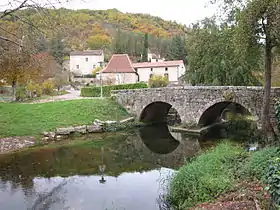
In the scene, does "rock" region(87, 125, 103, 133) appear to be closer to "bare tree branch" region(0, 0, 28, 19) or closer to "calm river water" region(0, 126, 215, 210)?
"calm river water" region(0, 126, 215, 210)

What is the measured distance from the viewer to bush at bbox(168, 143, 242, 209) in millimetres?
9188

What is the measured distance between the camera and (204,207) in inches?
312

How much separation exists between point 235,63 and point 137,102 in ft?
28.4

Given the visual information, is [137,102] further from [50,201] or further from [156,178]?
[50,201]

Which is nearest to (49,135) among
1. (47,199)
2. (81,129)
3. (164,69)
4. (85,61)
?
(81,129)

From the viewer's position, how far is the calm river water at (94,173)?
1096 cm

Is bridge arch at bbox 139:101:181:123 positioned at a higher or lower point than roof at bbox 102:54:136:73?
lower

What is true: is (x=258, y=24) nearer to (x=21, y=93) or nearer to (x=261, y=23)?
(x=261, y=23)

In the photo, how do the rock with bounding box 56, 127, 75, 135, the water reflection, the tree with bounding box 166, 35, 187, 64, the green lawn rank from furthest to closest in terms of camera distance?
the tree with bounding box 166, 35, 187, 64 → the rock with bounding box 56, 127, 75, 135 → the green lawn → the water reflection

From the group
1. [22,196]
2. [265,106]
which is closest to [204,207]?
[22,196]

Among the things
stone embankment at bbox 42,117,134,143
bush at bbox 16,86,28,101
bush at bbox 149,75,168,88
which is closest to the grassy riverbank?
stone embankment at bbox 42,117,134,143

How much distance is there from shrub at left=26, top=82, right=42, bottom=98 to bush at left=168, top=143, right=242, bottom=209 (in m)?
28.7

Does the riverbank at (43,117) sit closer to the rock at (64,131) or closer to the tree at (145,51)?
the rock at (64,131)

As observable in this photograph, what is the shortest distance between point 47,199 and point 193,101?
47.6ft
